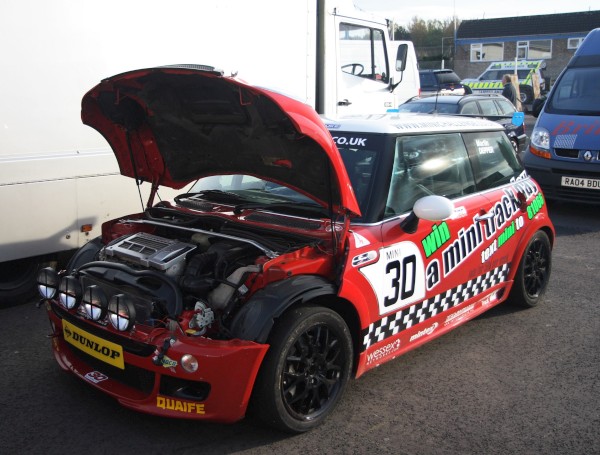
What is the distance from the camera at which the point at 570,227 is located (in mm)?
8812

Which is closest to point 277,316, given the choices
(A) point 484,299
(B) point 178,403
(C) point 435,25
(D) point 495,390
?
(B) point 178,403

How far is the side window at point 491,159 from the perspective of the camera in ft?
15.9

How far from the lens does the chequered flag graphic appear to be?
150 inches

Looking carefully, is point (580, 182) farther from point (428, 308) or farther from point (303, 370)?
point (303, 370)

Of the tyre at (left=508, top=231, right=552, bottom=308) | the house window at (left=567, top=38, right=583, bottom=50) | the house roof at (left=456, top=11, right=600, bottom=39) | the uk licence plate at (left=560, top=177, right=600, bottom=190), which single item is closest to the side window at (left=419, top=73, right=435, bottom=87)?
the house window at (left=567, top=38, right=583, bottom=50)

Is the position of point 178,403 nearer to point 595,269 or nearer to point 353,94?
point 595,269

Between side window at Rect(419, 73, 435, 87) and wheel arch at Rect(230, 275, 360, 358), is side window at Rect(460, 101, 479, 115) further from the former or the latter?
side window at Rect(419, 73, 435, 87)

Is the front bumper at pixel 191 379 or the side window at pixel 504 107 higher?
the side window at pixel 504 107

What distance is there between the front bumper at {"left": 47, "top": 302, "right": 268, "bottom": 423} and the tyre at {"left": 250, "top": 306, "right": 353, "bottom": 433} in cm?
10

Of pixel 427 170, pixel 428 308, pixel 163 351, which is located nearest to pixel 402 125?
pixel 427 170

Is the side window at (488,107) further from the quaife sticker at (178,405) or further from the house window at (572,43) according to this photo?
the house window at (572,43)

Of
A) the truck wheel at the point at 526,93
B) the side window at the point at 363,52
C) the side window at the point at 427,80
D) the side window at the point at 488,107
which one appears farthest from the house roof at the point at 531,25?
the side window at the point at 363,52

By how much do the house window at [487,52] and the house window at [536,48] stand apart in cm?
157

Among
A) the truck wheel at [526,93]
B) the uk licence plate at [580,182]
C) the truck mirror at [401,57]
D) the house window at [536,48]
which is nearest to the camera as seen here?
the uk licence plate at [580,182]
